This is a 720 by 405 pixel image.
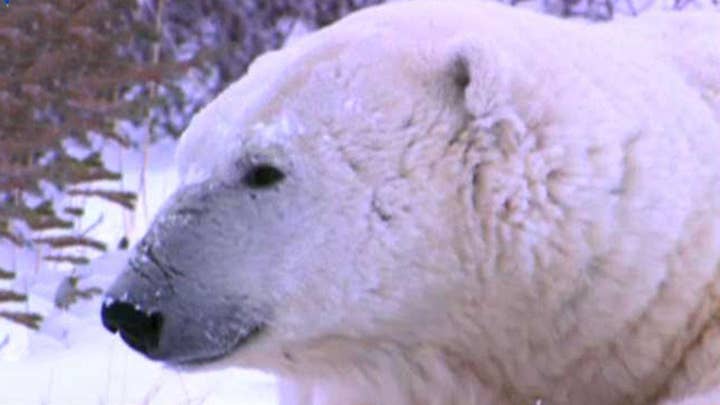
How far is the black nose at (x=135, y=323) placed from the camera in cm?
276

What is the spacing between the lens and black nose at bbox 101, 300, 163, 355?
276 centimetres

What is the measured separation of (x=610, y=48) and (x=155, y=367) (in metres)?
2.41

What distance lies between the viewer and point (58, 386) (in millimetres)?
4777

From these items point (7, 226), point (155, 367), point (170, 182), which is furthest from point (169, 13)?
point (155, 367)

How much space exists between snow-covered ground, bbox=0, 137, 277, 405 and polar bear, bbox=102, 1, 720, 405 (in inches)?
31.7

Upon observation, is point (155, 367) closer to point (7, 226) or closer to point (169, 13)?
point (7, 226)

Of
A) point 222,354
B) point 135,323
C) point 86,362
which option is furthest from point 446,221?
point 86,362

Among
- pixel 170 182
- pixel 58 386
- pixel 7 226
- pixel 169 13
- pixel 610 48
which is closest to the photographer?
pixel 610 48

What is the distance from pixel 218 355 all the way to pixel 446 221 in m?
0.49

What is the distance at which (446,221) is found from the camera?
2.78 meters

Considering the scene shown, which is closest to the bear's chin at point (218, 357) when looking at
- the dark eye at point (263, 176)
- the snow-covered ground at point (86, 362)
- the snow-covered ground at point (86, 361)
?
the dark eye at point (263, 176)

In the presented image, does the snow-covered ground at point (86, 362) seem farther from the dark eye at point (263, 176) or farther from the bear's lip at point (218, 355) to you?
the dark eye at point (263, 176)

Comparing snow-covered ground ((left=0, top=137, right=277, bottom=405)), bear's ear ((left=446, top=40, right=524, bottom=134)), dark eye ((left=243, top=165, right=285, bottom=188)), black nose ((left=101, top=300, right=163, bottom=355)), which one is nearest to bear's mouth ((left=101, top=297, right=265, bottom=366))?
black nose ((left=101, top=300, right=163, bottom=355))

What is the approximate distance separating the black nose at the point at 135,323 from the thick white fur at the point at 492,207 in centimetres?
18
